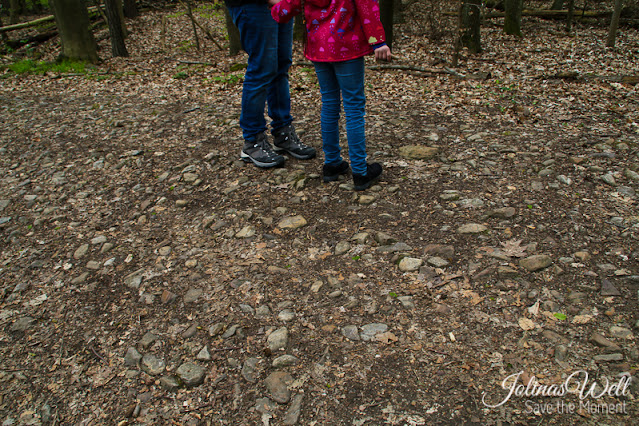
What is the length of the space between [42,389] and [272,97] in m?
3.46

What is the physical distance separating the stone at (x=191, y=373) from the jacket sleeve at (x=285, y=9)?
2848 mm

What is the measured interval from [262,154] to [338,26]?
1796 millimetres

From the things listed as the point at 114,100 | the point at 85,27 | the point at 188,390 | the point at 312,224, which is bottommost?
the point at 188,390

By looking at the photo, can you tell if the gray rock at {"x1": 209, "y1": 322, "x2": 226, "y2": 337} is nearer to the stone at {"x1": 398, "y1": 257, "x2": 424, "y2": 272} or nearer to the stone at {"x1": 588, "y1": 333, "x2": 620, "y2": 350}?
the stone at {"x1": 398, "y1": 257, "x2": 424, "y2": 272}

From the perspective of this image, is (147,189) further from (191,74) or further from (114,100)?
(191,74)

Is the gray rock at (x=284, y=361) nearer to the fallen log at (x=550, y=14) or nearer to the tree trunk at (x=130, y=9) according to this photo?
the fallen log at (x=550, y=14)

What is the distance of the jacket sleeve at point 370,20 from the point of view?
320cm

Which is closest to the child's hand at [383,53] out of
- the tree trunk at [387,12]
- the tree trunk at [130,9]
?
the tree trunk at [387,12]

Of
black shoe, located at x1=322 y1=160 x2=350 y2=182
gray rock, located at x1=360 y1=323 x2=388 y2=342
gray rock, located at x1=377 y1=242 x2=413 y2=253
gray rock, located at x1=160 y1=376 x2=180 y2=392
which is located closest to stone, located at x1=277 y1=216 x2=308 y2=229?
black shoe, located at x1=322 y1=160 x2=350 y2=182

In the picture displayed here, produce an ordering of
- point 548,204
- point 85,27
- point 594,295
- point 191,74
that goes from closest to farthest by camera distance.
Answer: point 594,295, point 548,204, point 191,74, point 85,27

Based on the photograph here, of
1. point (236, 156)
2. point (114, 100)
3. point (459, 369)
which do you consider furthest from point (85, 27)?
point (459, 369)

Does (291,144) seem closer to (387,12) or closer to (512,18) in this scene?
(387,12)

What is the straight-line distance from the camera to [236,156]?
5.14 metres

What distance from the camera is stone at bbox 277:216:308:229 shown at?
3.74 m
